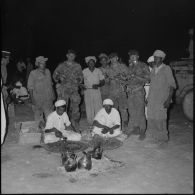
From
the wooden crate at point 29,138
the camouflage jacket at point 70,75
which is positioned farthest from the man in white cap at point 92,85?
the wooden crate at point 29,138

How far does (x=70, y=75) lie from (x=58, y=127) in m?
1.79

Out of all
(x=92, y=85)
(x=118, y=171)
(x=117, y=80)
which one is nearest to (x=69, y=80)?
(x=92, y=85)

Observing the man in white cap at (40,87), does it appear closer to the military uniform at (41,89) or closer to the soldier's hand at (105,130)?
the military uniform at (41,89)

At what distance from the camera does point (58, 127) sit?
7234mm

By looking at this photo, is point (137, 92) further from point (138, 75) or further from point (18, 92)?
point (18, 92)

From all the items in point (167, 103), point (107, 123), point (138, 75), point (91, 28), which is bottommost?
point (107, 123)

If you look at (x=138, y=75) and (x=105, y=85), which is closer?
(x=138, y=75)

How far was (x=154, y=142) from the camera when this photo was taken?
741 centimetres

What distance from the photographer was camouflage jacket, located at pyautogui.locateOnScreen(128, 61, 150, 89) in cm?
750

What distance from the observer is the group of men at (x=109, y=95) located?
7195 millimetres

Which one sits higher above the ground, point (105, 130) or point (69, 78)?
point (69, 78)

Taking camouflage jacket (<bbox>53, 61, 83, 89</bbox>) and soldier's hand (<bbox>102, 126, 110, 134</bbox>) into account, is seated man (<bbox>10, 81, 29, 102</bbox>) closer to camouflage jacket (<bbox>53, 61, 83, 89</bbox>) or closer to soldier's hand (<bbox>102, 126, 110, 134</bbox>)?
camouflage jacket (<bbox>53, 61, 83, 89</bbox>)

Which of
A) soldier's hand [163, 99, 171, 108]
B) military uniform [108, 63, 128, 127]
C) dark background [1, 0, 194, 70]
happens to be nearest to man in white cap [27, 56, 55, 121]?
military uniform [108, 63, 128, 127]

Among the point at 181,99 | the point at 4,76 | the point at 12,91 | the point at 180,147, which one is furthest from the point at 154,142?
the point at 12,91
